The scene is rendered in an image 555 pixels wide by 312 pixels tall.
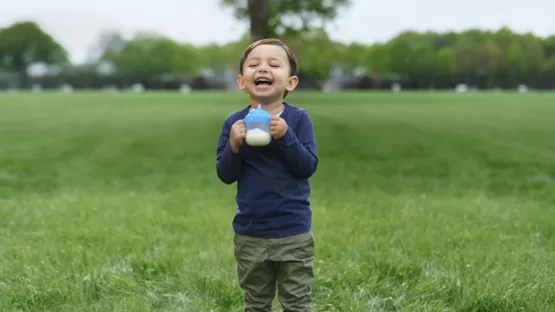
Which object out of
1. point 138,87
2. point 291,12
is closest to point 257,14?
point 291,12

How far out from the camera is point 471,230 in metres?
4.73

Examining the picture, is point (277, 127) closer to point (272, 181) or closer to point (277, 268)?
point (272, 181)

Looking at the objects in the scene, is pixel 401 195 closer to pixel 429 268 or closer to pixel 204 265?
pixel 429 268

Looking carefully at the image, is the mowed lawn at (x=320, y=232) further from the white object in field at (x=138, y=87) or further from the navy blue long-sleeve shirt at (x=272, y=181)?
the white object in field at (x=138, y=87)

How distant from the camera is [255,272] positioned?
8.63 feet

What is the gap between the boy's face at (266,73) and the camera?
2484 millimetres

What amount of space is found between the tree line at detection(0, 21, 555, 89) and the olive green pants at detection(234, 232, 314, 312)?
68848mm

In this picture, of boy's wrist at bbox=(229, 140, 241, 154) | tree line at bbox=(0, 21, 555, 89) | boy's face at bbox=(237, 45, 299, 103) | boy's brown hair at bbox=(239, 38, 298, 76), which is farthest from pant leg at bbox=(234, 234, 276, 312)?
tree line at bbox=(0, 21, 555, 89)

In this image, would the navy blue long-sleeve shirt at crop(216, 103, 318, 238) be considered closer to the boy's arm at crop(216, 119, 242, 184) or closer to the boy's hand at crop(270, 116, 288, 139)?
the boy's arm at crop(216, 119, 242, 184)

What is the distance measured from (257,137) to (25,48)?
368 feet

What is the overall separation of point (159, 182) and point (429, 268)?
15.1 feet

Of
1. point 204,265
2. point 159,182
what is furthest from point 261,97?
point 159,182

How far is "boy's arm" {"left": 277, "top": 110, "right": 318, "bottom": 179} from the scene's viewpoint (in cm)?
237

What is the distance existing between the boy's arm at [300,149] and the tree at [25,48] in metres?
109
